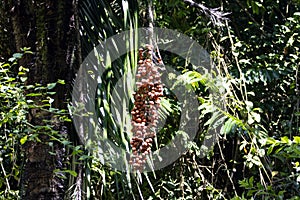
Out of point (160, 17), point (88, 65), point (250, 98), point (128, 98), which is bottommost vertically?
point (250, 98)

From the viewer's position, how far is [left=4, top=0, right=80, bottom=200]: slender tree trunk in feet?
4.67

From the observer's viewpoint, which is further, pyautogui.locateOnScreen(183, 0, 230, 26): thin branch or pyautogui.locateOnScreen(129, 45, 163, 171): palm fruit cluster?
pyautogui.locateOnScreen(183, 0, 230, 26): thin branch

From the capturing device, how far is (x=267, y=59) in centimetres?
263

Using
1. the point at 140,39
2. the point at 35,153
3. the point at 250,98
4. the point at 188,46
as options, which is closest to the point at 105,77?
the point at 140,39

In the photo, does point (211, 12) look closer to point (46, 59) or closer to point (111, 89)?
point (111, 89)

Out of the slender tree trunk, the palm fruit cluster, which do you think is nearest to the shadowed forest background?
the slender tree trunk

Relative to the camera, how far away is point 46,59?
1446mm

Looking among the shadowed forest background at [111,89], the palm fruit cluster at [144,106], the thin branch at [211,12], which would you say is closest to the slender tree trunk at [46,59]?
the shadowed forest background at [111,89]

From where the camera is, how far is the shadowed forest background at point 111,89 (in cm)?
144

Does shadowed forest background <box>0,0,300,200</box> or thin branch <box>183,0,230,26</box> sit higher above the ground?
→ thin branch <box>183,0,230,26</box>

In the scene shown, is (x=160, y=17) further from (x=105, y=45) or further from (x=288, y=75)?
(x=105, y=45)

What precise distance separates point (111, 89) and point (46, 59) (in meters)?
0.24

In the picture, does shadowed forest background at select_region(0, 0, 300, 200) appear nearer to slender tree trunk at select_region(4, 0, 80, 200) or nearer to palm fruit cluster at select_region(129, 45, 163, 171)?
slender tree trunk at select_region(4, 0, 80, 200)

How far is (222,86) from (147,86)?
78 cm
